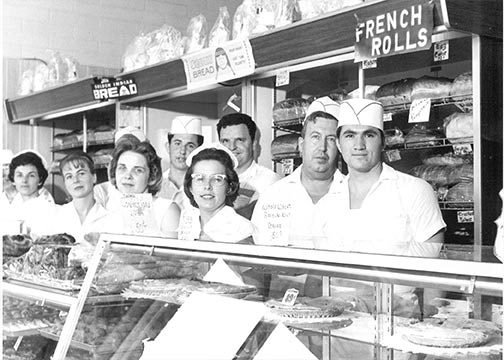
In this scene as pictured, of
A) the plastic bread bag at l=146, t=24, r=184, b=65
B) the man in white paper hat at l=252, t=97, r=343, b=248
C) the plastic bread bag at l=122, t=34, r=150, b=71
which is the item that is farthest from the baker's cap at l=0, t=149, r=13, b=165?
the man in white paper hat at l=252, t=97, r=343, b=248

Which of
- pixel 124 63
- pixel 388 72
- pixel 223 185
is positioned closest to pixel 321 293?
pixel 223 185

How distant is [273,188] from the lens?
340 cm

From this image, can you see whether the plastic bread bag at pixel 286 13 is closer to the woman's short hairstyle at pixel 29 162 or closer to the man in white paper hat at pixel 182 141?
the man in white paper hat at pixel 182 141

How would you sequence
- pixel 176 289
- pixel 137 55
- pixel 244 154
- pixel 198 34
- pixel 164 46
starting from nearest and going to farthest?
pixel 176 289 < pixel 244 154 < pixel 198 34 < pixel 164 46 < pixel 137 55

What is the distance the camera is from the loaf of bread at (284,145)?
13.2 ft

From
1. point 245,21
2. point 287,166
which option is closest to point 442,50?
point 245,21

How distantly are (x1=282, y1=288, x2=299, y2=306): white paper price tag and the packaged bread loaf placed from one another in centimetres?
226

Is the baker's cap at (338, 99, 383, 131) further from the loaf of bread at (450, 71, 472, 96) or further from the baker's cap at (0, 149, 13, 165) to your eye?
the baker's cap at (0, 149, 13, 165)

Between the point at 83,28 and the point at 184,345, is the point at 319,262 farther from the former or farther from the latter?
the point at 83,28

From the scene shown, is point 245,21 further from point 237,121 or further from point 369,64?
point 369,64

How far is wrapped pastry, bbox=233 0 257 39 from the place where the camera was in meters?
3.83

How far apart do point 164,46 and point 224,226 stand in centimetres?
237

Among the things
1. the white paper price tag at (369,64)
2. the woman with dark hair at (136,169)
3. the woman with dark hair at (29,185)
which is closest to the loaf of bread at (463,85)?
the white paper price tag at (369,64)

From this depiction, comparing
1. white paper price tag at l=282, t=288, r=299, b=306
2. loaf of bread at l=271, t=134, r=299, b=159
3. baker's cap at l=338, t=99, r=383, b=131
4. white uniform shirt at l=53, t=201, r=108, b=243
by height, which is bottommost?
white paper price tag at l=282, t=288, r=299, b=306
